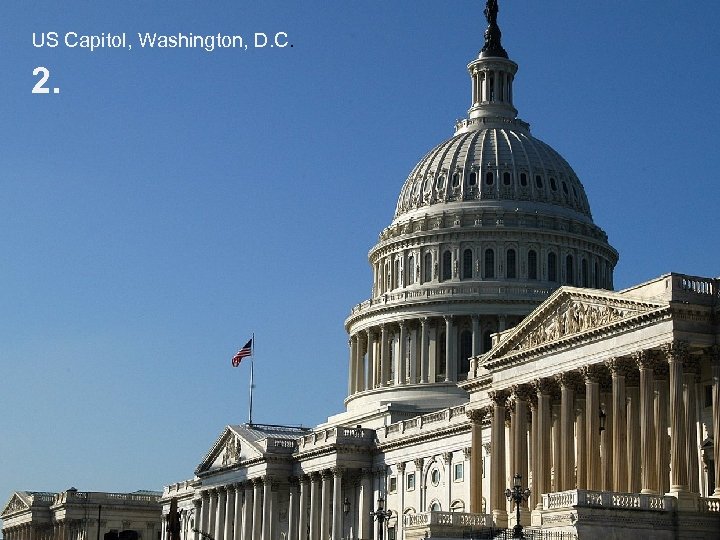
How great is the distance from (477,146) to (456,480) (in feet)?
152

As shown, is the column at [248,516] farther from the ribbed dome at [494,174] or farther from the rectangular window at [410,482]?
the ribbed dome at [494,174]

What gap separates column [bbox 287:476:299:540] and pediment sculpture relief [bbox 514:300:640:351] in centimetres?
5284

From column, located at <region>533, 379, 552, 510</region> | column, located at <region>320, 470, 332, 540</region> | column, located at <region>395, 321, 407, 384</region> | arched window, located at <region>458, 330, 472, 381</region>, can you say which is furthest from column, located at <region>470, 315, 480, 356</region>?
column, located at <region>533, 379, 552, 510</region>

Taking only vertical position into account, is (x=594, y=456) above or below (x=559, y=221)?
below

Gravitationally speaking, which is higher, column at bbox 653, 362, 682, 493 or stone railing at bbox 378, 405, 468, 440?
stone railing at bbox 378, 405, 468, 440

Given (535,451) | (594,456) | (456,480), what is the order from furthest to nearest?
(456,480) < (535,451) < (594,456)

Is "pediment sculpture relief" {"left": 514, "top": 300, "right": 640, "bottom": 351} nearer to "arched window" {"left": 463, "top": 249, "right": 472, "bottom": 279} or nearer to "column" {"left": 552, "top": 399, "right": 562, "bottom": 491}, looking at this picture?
"column" {"left": 552, "top": 399, "right": 562, "bottom": 491}

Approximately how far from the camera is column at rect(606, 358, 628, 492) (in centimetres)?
7725

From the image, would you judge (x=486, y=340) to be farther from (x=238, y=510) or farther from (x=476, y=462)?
(x=476, y=462)

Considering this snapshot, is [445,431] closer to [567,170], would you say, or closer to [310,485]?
[310,485]

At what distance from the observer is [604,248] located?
489 feet

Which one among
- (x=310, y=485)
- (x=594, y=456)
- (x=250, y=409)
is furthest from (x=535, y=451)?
(x=250, y=409)

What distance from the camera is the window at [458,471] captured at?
110812mm

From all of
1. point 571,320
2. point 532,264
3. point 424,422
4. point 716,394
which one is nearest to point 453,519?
point 571,320
